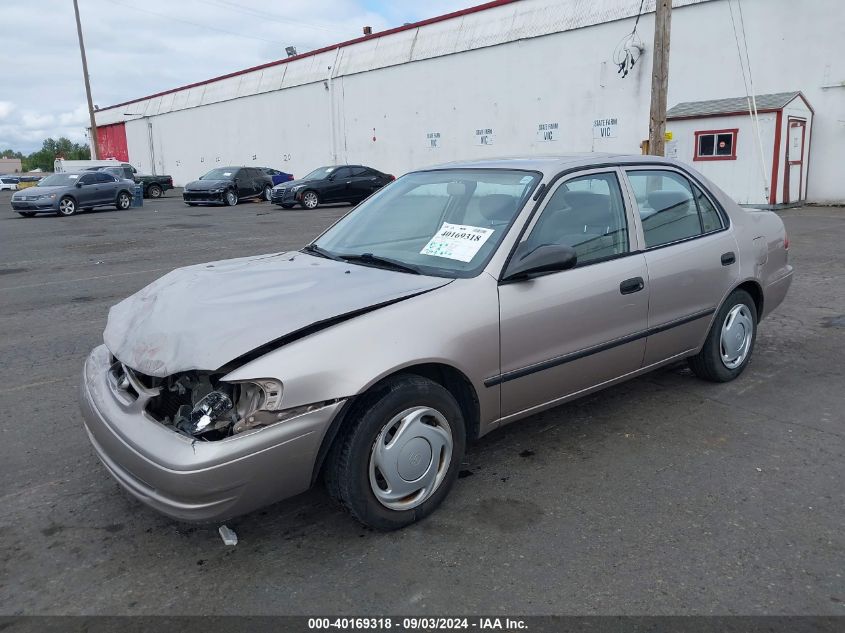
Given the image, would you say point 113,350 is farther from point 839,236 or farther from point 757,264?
point 839,236

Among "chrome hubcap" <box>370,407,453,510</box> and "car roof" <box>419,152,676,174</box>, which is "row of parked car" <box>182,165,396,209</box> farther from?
"chrome hubcap" <box>370,407,453,510</box>

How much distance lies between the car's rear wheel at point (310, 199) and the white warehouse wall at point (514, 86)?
22.8 ft

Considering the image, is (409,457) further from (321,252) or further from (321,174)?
(321,174)

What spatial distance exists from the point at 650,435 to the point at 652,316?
0.68 m

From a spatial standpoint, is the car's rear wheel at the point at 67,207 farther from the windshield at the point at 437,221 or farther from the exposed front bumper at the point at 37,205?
the windshield at the point at 437,221

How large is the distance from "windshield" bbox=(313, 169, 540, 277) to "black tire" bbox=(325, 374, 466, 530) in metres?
0.66

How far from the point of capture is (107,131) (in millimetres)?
53250

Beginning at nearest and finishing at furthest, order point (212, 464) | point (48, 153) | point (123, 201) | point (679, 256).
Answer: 1. point (212, 464)
2. point (679, 256)
3. point (123, 201)
4. point (48, 153)

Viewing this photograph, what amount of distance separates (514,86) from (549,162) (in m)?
22.0

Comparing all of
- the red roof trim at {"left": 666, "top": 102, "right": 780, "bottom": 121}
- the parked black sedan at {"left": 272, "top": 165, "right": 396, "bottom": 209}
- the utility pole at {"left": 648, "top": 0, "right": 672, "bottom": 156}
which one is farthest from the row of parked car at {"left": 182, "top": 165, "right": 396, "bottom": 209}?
the utility pole at {"left": 648, "top": 0, "right": 672, "bottom": 156}

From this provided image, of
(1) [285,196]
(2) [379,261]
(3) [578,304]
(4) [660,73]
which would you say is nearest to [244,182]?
(1) [285,196]

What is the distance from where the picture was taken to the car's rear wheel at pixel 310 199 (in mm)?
22438

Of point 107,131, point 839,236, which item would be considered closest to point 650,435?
point 839,236

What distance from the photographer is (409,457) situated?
291 centimetres
